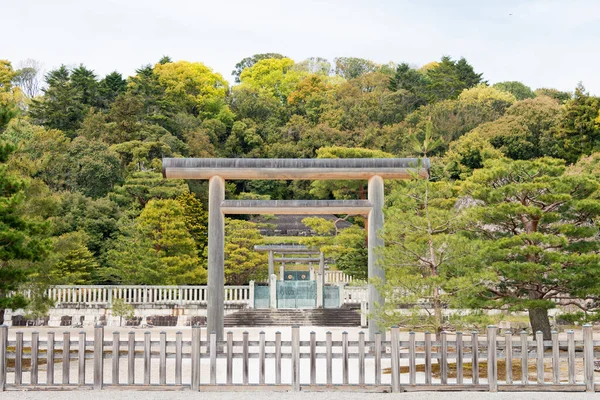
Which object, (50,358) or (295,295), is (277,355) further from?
(295,295)

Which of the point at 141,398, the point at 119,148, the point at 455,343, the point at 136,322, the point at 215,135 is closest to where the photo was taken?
the point at 141,398

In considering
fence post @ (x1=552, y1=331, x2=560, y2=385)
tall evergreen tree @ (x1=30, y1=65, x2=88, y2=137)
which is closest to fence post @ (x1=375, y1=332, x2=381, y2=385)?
fence post @ (x1=552, y1=331, x2=560, y2=385)

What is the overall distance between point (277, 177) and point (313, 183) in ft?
67.5

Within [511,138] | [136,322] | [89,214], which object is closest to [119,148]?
[89,214]

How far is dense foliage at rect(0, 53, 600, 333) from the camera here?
12883 mm

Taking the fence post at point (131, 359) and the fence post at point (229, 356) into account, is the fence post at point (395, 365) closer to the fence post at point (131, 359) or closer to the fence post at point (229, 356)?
the fence post at point (229, 356)

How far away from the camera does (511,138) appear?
35.9 metres

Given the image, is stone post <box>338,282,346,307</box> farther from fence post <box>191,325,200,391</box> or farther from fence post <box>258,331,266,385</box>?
fence post <box>191,325,200,391</box>

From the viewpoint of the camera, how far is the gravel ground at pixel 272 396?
352 inches

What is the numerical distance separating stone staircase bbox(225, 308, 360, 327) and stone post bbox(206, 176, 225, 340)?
8.69 meters

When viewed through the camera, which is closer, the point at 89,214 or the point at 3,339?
the point at 3,339

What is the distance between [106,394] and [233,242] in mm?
18380

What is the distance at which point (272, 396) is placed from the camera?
29.7 feet

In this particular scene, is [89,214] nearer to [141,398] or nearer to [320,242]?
[320,242]
